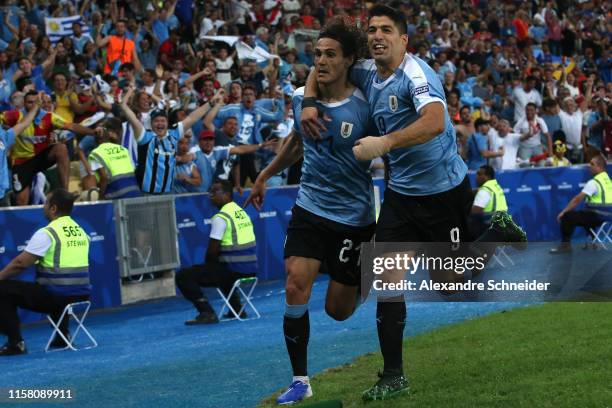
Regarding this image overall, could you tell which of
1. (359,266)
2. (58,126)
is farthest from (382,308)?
(58,126)

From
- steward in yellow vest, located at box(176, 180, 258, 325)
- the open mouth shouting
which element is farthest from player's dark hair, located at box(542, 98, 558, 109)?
the open mouth shouting

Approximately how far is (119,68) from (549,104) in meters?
9.57

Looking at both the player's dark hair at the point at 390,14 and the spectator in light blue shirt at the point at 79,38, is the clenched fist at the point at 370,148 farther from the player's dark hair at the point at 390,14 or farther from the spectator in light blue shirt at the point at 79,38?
the spectator in light blue shirt at the point at 79,38

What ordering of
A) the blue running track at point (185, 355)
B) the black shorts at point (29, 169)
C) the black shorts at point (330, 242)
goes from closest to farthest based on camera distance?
the black shorts at point (330, 242)
the blue running track at point (185, 355)
the black shorts at point (29, 169)

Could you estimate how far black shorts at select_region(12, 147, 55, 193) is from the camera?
51.0ft

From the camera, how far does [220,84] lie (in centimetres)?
2098

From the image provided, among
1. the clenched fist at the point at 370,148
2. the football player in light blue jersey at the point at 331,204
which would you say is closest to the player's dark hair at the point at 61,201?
the football player in light blue jersey at the point at 331,204

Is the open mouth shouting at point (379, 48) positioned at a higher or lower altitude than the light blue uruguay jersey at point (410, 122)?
higher

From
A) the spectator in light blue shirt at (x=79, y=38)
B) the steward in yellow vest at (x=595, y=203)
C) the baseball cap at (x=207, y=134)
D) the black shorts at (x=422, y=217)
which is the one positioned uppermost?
the spectator in light blue shirt at (x=79, y=38)

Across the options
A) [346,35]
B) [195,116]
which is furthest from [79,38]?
[346,35]

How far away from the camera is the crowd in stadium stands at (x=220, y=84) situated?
16.2m

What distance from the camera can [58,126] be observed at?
16.4 meters

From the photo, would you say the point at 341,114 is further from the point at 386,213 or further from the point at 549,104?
the point at 549,104

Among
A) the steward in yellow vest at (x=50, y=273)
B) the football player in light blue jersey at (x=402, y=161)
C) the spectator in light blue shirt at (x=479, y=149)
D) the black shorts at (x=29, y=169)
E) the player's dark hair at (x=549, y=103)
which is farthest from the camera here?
the player's dark hair at (x=549, y=103)
